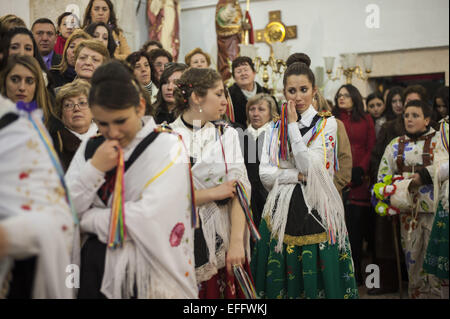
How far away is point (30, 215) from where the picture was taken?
143cm

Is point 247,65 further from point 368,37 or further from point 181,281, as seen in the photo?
point 368,37

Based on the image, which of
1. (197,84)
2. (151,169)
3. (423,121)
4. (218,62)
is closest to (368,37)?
(218,62)

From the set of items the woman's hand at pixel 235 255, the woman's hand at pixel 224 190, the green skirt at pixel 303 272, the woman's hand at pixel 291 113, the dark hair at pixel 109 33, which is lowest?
the green skirt at pixel 303 272

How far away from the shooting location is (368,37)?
7234 millimetres

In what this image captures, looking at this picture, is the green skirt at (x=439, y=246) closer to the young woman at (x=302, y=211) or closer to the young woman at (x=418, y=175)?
the young woman at (x=418, y=175)

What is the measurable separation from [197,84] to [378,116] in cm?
341

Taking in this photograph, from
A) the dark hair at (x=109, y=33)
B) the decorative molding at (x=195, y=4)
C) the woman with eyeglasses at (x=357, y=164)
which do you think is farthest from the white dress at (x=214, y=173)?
the decorative molding at (x=195, y=4)

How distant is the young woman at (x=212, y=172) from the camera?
7.36 feet

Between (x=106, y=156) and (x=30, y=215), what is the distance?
1.14 ft

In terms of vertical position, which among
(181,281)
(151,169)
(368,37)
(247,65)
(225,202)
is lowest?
(181,281)

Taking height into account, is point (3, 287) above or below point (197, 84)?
below

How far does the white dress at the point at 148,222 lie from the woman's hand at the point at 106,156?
0.08 feet

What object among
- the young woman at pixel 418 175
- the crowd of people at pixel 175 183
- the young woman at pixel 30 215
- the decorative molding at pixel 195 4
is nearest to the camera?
the young woman at pixel 30 215
